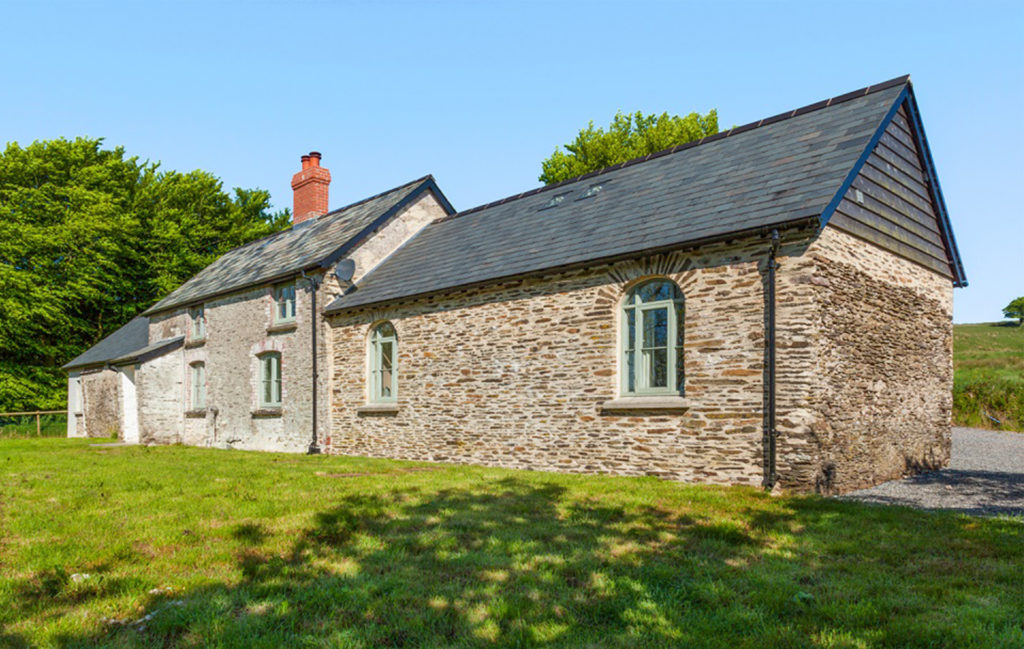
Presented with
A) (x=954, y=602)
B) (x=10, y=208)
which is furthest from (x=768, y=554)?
(x=10, y=208)

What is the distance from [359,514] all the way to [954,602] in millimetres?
5311

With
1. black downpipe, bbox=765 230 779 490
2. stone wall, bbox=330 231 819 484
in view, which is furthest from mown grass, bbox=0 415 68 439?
black downpipe, bbox=765 230 779 490

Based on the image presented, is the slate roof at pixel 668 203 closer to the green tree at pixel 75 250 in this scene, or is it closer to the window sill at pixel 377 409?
the window sill at pixel 377 409

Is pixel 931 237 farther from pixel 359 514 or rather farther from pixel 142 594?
pixel 142 594

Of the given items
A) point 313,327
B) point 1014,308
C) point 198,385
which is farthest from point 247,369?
point 1014,308

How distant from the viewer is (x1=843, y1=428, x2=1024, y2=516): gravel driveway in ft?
28.6

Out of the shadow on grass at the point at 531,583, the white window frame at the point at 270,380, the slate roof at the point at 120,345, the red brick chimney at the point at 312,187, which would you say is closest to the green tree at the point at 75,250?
the slate roof at the point at 120,345

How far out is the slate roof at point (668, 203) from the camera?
1055cm

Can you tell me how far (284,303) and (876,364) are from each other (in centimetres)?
1460

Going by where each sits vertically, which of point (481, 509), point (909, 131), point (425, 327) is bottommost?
point (481, 509)

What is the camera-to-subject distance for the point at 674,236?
1090 cm

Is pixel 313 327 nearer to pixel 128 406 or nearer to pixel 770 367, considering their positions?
pixel 128 406

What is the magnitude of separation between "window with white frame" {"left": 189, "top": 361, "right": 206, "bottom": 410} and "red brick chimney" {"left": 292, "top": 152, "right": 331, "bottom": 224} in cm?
665

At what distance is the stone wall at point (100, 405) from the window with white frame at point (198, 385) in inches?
120
